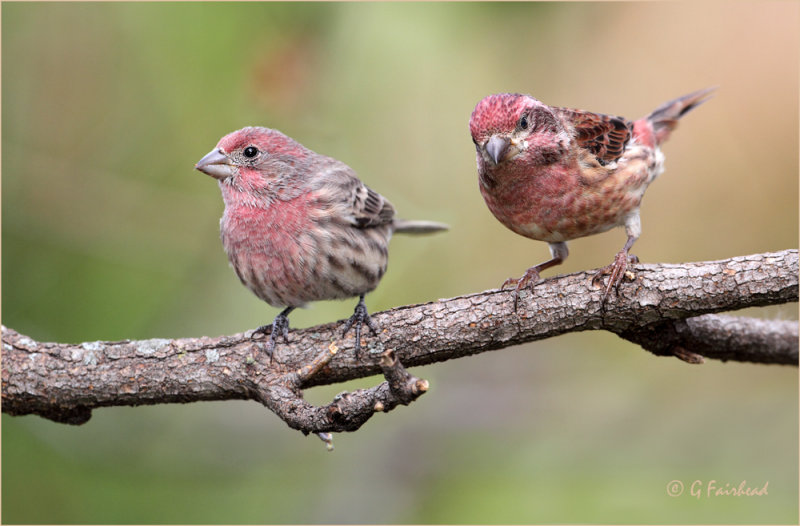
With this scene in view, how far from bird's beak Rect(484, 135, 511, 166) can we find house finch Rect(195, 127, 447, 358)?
44.1 inches

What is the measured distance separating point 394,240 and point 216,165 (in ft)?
5.11

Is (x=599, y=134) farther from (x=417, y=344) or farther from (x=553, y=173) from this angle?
(x=417, y=344)

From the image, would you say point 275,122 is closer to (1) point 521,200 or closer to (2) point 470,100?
(2) point 470,100

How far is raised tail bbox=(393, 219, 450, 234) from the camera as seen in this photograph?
5.12 meters

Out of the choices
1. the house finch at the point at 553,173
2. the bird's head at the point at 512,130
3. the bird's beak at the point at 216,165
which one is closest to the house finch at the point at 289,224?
the bird's beak at the point at 216,165

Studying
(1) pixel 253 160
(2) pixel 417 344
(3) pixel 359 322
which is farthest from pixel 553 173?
(1) pixel 253 160

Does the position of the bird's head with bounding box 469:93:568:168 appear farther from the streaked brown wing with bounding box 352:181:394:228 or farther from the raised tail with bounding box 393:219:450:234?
the raised tail with bounding box 393:219:450:234

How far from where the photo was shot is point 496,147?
141 inches

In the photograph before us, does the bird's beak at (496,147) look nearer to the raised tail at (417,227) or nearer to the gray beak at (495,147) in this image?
the gray beak at (495,147)

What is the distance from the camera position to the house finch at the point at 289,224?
4.41m

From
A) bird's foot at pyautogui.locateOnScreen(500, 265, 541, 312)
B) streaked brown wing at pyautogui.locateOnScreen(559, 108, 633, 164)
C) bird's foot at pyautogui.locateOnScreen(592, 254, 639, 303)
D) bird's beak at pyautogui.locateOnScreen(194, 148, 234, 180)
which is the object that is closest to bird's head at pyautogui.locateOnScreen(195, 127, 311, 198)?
bird's beak at pyautogui.locateOnScreen(194, 148, 234, 180)

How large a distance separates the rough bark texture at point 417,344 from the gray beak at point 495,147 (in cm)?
68

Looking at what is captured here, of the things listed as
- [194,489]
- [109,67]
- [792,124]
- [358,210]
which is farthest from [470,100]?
[194,489]

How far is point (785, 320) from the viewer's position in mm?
4602
